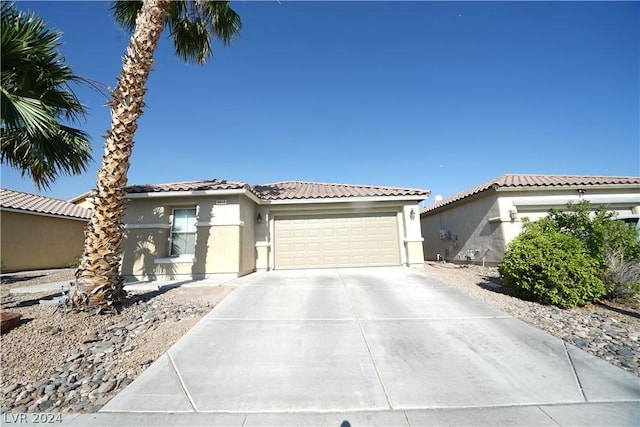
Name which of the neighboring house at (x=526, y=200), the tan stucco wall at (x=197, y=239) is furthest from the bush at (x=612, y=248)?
the tan stucco wall at (x=197, y=239)

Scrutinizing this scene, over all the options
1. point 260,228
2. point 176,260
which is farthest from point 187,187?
point 260,228

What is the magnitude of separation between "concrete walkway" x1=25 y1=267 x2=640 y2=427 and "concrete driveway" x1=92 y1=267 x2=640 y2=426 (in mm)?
14

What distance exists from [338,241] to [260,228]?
3.22 m

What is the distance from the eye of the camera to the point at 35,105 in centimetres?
512

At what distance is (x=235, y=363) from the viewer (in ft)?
12.1

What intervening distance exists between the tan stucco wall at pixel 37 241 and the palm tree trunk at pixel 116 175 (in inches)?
479

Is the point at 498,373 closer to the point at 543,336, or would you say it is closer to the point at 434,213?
the point at 543,336

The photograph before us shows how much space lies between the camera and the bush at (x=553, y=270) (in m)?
5.71

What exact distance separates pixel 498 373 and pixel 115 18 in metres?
12.8

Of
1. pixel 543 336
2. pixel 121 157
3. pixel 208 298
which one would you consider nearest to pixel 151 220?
pixel 121 157

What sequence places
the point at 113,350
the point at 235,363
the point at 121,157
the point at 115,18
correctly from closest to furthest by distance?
the point at 235,363, the point at 113,350, the point at 121,157, the point at 115,18

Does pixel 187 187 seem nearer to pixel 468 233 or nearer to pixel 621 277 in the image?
pixel 621 277

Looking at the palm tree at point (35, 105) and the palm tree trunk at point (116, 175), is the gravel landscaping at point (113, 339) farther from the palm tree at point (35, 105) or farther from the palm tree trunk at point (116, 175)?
the palm tree at point (35, 105)

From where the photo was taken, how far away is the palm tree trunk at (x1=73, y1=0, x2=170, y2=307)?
17.5 ft
